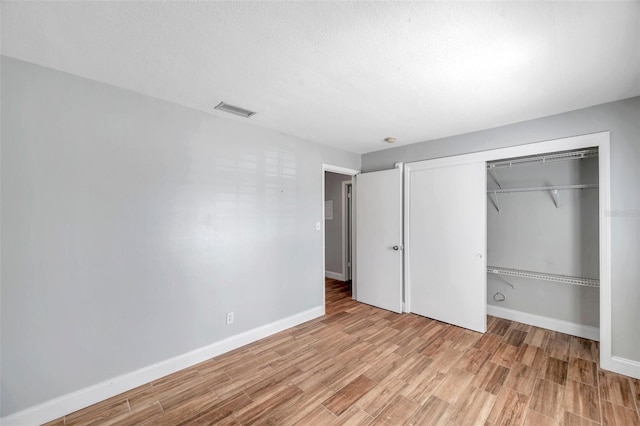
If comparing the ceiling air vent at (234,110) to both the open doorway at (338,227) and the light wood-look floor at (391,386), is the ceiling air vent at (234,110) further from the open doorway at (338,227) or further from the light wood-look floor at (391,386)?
the open doorway at (338,227)

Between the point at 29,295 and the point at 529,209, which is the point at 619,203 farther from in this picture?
the point at 29,295

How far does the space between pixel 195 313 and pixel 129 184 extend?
130 centimetres

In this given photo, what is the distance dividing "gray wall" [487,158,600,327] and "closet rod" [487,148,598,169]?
0.52 feet

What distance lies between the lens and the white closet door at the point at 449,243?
10.4 feet

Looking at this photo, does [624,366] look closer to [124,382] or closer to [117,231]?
[124,382]

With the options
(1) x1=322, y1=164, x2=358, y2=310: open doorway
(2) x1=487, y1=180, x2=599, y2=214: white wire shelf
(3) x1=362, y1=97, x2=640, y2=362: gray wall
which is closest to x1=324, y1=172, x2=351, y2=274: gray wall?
(1) x1=322, y1=164, x2=358, y2=310: open doorway

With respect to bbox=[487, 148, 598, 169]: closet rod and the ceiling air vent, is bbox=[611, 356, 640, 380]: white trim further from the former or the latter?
the ceiling air vent

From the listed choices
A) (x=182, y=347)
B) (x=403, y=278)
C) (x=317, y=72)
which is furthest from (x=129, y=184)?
(x=403, y=278)

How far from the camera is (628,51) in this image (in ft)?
5.47

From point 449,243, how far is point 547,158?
1431 mm

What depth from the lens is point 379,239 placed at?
4016 millimetres

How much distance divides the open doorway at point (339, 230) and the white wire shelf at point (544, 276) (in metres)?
2.62

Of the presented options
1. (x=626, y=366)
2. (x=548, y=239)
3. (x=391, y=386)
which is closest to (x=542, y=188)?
(x=548, y=239)

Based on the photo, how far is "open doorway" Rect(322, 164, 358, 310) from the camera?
563 cm
